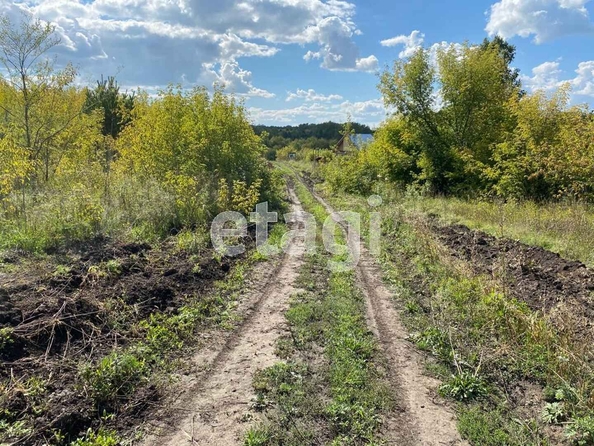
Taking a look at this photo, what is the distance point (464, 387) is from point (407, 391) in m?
0.61

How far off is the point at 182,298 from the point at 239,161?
8.44 m

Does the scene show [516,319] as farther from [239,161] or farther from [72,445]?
[239,161]

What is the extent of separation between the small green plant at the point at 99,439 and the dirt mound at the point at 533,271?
16.1 feet

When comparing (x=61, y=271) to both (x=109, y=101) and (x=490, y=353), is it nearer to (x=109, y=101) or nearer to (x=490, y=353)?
(x=490, y=353)

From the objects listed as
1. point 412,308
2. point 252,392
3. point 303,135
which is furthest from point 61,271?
point 303,135

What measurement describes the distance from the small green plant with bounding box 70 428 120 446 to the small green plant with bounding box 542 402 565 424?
12.8 feet

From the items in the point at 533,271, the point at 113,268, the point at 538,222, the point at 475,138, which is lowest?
the point at 533,271

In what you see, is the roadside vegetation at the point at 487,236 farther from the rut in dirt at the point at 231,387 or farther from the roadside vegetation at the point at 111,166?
the roadside vegetation at the point at 111,166

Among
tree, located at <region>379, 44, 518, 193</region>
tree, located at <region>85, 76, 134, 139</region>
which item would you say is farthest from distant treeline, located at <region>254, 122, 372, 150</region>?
tree, located at <region>379, 44, 518, 193</region>

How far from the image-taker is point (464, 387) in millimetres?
4043

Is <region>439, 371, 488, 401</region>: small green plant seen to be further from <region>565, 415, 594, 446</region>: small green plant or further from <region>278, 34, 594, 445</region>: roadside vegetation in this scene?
<region>565, 415, 594, 446</region>: small green plant

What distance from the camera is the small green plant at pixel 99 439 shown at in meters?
3.15

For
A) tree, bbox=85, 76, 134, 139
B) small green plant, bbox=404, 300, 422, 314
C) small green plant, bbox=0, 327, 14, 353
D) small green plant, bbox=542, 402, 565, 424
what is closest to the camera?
small green plant, bbox=542, 402, 565, 424

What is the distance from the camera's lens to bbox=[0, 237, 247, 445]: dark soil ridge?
3471 millimetres
